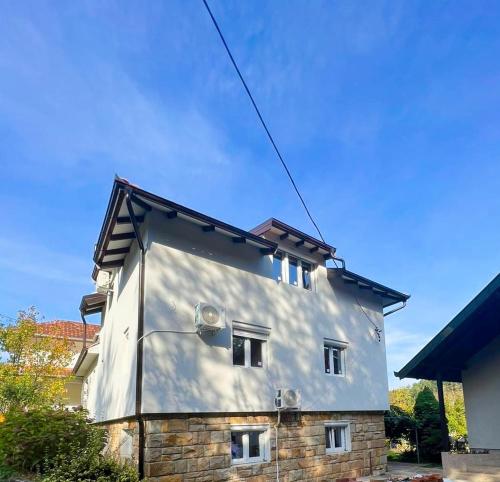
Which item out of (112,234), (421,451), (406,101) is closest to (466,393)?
(406,101)

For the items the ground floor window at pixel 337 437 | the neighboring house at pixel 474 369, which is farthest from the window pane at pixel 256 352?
the neighboring house at pixel 474 369

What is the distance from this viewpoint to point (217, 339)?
10625 millimetres

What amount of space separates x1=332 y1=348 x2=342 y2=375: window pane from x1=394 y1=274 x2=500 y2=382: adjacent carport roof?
5179mm

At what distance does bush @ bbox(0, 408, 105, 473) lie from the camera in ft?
30.2

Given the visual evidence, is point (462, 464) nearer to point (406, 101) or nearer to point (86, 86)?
point (406, 101)

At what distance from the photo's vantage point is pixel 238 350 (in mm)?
11281

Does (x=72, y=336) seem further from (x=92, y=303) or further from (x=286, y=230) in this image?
(x=286, y=230)

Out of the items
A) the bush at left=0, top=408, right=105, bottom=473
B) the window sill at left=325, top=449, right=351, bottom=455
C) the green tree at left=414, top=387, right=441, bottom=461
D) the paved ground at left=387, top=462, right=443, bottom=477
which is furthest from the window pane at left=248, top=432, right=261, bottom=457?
the green tree at left=414, top=387, right=441, bottom=461

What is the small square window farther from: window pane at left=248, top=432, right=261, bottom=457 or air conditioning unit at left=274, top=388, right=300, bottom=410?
window pane at left=248, top=432, right=261, bottom=457

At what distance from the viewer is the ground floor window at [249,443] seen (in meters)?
10.5

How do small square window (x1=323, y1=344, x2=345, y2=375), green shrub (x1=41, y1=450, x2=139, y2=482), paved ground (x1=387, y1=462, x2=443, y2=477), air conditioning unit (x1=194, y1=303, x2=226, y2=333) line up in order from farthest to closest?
paved ground (x1=387, y1=462, x2=443, y2=477), small square window (x1=323, y1=344, x2=345, y2=375), air conditioning unit (x1=194, y1=303, x2=226, y2=333), green shrub (x1=41, y1=450, x2=139, y2=482)

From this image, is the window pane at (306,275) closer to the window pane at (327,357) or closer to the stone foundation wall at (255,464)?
the window pane at (327,357)

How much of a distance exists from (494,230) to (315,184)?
579cm

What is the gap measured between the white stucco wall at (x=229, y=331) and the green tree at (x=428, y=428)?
13.5ft
